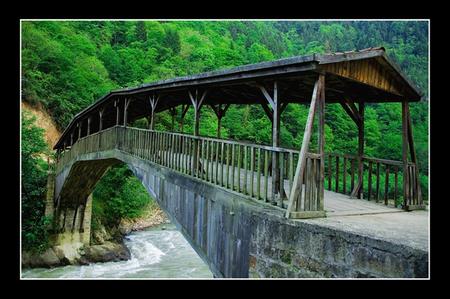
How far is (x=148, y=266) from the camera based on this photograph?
2042 cm

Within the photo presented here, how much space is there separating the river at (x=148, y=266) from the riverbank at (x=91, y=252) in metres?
0.44

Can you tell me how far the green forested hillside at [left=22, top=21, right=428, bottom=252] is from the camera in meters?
19.5

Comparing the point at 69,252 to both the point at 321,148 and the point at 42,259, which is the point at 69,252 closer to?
the point at 42,259

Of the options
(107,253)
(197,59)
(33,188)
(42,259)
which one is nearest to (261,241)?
(42,259)

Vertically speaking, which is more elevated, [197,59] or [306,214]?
[197,59]

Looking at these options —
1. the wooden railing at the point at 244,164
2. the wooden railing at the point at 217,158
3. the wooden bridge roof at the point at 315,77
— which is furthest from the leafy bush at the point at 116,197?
the wooden bridge roof at the point at 315,77

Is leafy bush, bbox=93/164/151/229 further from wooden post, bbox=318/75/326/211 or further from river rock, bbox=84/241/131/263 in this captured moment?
wooden post, bbox=318/75/326/211

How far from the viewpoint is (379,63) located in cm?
666

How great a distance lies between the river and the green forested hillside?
31.2ft

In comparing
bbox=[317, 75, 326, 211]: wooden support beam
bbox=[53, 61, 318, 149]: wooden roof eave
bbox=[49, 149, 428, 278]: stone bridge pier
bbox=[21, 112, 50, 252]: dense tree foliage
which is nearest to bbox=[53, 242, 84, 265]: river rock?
bbox=[21, 112, 50, 252]: dense tree foliage

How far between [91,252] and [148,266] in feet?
14.1

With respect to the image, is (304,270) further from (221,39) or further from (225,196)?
(221,39)

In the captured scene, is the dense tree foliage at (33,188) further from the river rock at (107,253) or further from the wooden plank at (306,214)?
the wooden plank at (306,214)
